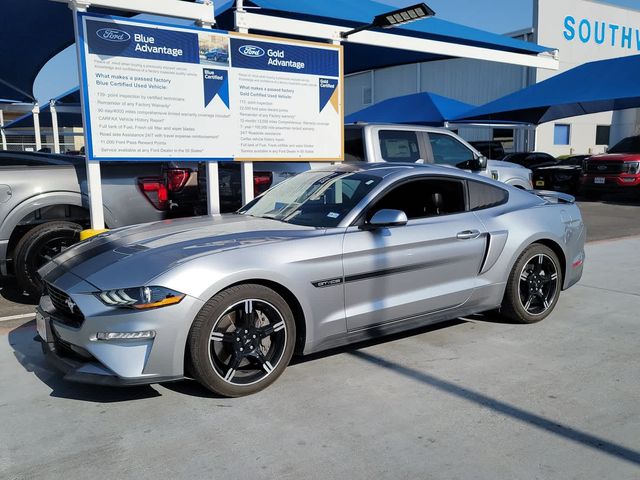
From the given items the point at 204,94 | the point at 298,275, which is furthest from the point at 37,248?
the point at 298,275

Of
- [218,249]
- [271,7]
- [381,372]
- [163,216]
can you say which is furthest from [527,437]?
Result: [271,7]

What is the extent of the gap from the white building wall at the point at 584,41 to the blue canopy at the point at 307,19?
18.1 m

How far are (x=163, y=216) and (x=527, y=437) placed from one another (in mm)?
4631

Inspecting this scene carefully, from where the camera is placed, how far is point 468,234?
14.7 feet

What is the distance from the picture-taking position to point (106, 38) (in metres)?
5.90

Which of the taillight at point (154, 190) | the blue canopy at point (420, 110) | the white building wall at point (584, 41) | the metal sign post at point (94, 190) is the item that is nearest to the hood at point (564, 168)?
the blue canopy at point (420, 110)

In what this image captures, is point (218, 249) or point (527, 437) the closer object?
point (527, 437)

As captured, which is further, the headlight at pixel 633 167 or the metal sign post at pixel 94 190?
the headlight at pixel 633 167

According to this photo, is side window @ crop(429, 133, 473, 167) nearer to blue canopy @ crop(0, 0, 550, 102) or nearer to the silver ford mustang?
blue canopy @ crop(0, 0, 550, 102)

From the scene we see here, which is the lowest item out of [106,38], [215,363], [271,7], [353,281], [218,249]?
[215,363]

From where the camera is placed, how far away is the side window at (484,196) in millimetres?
4781

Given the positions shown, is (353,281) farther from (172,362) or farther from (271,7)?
(271,7)

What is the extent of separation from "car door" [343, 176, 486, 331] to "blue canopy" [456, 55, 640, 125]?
13226 millimetres

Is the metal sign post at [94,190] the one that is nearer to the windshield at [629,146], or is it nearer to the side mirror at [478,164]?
the side mirror at [478,164]
